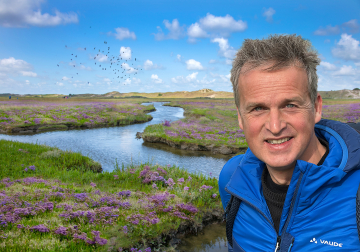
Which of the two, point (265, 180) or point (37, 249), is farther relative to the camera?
point (37, 249)

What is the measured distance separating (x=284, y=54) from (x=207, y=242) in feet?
19.4

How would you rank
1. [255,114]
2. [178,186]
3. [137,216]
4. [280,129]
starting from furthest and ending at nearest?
[178,186] < [137,216] < [255,114] < [280,129]

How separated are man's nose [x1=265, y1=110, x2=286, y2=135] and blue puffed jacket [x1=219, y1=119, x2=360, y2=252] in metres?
0.31

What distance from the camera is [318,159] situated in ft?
7.43

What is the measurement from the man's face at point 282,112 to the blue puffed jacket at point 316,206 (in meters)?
0.15

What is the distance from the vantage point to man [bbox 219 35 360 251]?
1.94 metres

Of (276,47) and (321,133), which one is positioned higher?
(276,47)

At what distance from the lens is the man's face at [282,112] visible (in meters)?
1.98

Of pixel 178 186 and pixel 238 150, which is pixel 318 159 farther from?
pixel 238 150

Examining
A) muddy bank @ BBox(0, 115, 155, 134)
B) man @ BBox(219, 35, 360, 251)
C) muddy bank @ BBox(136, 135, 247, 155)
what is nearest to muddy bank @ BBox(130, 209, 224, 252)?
man @ BBox(219, 35, 360, 251)

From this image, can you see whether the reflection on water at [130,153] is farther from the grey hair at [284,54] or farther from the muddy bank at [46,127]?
the grey hair at [284,54]

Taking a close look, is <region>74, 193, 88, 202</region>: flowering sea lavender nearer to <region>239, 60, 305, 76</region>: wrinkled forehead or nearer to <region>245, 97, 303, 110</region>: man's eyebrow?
<region>245, 97, 303, 110</region>: man's eyebrow

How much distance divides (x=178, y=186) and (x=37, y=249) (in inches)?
197

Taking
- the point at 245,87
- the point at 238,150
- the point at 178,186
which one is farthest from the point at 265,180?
the point at 238,150
